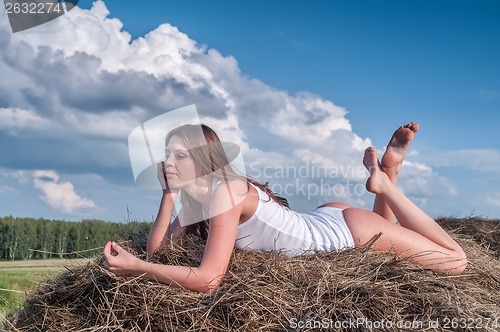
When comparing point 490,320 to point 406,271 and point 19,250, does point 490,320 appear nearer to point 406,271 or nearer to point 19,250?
point 406,271

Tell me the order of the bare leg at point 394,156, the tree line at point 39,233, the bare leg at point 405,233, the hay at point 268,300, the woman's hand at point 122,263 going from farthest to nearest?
the tree line at point 39,233
the bare leg at point 394,156
the bare leg at point 405,233
the woman's hand at point 122,263
the hay at point 268,300

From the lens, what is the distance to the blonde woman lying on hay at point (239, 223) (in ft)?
9.61

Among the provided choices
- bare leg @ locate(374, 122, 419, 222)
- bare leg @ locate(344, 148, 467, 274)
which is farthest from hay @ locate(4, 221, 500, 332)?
bare leg @ locate(374, 122, 419, 222)

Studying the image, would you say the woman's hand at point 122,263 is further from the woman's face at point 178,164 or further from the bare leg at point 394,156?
the bare leg at point 394,156

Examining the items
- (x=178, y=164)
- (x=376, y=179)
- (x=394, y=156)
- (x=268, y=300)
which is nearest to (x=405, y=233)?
(x=376, y=179)

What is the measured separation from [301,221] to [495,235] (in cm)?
341

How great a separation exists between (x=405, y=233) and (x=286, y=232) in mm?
851

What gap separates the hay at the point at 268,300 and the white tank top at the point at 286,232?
0.11 m

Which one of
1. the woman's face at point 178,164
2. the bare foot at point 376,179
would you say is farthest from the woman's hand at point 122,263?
the bare foot at point 376,179

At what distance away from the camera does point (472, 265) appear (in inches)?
162

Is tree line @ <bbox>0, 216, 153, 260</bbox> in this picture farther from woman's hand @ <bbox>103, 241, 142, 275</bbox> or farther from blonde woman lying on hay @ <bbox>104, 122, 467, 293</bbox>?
woman's hand @ <bbox>103, 241, 142, 275</bbox>

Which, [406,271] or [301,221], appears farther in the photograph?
[301,221]

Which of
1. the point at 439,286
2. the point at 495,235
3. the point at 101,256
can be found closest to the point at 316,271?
the point at 439,286

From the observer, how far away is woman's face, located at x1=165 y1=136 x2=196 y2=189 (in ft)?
10.4
